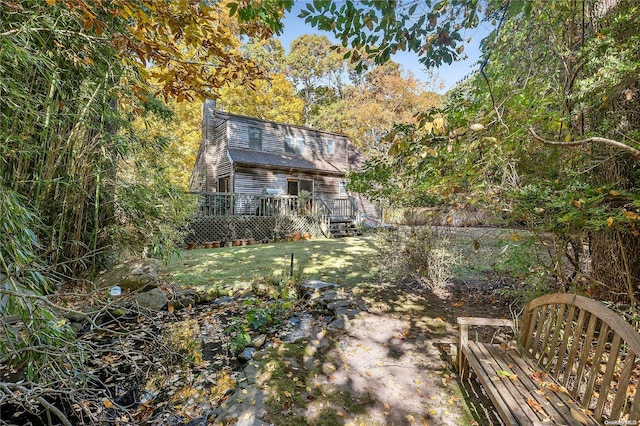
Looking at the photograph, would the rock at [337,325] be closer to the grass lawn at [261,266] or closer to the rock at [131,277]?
the grass lawn at [261,266]

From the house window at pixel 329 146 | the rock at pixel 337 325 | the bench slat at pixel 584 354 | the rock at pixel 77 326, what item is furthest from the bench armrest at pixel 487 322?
the house window at pixel 329 146

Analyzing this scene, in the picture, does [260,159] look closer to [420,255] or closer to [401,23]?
[420,255]

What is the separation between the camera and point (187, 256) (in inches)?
312

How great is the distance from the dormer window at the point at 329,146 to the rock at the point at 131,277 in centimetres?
1463

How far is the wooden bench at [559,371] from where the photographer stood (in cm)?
146

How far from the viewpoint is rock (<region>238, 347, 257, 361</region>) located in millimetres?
2947

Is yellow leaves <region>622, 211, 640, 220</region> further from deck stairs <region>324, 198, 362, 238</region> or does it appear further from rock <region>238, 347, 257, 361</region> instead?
deck stairs <region>324, 198, 362, 238</region>

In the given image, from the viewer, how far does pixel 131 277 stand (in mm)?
4090

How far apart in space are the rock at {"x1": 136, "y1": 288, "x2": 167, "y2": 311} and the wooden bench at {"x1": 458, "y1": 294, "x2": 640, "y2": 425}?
3.93 m

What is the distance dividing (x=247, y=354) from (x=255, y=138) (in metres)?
13.7

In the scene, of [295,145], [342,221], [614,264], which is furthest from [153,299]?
[295,145]

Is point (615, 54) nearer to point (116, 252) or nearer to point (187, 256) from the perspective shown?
point (116, 252)

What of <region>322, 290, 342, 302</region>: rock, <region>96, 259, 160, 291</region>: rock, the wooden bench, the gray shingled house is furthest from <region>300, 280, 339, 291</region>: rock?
the gray shingled house

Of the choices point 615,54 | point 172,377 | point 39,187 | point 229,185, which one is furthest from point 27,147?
point 229,185
